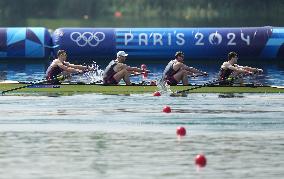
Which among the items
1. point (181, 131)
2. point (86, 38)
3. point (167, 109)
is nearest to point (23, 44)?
point (86, 38)

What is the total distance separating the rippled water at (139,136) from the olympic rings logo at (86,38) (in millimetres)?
18747

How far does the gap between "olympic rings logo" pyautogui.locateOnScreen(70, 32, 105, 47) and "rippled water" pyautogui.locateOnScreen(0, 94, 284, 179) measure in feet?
61.5

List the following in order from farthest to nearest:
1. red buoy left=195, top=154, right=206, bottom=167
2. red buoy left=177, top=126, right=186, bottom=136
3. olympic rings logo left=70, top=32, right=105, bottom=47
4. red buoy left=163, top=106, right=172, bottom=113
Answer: olympic rings logo left=70, top=32, right=105, bottom=47 < red buoy left=163, top=106, right=172, bottom=113 < red buoy left=177, top=126, right=186, bottom=136 < red buoy left=195, top=154, right=206, bottom=167

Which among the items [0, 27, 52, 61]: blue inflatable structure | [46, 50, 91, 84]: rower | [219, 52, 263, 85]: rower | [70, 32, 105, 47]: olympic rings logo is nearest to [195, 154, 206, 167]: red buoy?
[219, 52, 263, 85]: rower

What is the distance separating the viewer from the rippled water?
21.8 metres

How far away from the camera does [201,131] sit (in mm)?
27516

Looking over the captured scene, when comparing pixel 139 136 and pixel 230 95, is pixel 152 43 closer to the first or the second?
pixel 230 95

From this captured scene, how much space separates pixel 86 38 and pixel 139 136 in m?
29.0

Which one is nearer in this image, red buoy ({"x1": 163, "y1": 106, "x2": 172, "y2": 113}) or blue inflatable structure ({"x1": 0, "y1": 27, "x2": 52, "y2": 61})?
red buoy ({"x1": 163, "y1": 106, "x2": 172, "y2": 113})

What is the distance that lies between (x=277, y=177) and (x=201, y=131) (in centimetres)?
680

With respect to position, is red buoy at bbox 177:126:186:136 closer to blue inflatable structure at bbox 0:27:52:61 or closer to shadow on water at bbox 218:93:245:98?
shadow on water at bbox 218:93:245:98

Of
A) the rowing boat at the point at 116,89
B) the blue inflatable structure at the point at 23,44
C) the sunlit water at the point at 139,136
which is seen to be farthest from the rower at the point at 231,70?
the blue inflatable structure at the point at 23,44

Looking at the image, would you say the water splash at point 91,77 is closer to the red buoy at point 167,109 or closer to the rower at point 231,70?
the rower at point 231,70

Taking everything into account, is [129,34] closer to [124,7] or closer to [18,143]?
[18,143]
